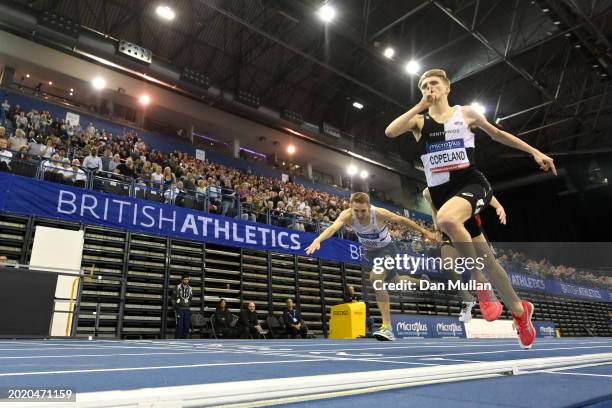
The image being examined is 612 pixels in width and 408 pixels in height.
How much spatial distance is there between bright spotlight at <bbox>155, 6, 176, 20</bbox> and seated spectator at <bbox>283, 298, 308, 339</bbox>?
35.6 ft

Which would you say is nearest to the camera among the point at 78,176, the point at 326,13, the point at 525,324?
the point at 525,324

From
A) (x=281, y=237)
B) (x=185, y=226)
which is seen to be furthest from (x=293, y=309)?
(x=185, y=226)

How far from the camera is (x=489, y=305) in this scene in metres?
2.87

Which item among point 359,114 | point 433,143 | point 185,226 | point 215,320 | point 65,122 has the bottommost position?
point 215,320

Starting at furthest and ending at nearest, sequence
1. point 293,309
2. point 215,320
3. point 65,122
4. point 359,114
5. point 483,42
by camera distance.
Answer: point 359,114 → point 483,42 → point 65,122 → point 293,309 → point 215,320

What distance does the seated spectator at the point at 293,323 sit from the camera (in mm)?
10961

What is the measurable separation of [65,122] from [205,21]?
6.28 metres

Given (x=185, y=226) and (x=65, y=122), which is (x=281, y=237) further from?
(x=65, y=122)

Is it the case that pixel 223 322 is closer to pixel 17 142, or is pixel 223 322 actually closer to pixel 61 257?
pixel 61 257

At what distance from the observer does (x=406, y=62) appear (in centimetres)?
1565

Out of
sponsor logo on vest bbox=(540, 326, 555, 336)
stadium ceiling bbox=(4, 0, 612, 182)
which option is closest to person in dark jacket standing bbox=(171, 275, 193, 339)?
stadium ceiling bbox=(4, 0, 612, 182)

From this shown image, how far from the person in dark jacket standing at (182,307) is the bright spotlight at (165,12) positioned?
32.6 feet

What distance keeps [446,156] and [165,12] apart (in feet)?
47.7

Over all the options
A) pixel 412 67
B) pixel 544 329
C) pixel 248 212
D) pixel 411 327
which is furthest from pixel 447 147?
pixel 544 329
